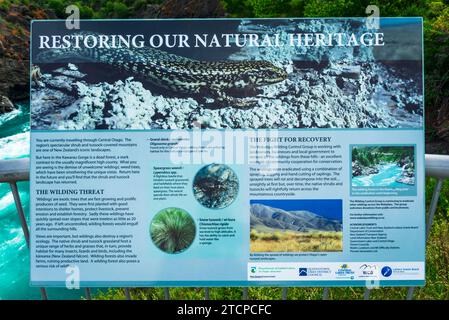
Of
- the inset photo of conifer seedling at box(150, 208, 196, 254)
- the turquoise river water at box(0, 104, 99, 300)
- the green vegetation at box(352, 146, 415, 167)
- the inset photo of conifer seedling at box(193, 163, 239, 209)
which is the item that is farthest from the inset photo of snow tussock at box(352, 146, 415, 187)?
the turquoise river water at box(0, 104, 99, 300)

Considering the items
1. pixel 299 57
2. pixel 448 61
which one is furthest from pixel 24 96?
pixel 299 57

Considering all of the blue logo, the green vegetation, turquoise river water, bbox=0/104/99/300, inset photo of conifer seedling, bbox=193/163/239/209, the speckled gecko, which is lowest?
turquoise river water, bbox=0/104/99/300

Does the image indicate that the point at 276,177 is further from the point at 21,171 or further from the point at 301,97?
the point at 21,171

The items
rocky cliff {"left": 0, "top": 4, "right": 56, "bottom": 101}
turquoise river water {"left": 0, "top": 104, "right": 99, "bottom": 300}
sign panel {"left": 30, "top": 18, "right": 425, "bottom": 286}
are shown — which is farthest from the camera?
rocky cliff {"left": 0, "top": 4, "right": 56, "bottom": 101}

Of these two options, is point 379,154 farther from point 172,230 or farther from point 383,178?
point 172,230

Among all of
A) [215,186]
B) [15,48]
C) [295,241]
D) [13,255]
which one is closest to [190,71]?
[215,186]

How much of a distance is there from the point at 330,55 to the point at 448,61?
344 inches

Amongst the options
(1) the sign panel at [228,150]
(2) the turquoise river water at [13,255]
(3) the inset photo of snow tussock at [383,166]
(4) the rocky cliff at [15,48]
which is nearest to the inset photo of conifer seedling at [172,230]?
(1) the sign panel at [228,150]

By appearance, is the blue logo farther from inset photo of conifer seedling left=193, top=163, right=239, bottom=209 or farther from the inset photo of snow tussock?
inset photo of conifer seedling left=193, top=163, right=239, bottom=209

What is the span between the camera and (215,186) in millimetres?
1666

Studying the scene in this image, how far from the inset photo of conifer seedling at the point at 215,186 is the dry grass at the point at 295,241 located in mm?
148

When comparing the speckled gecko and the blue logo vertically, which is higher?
the speckled gecko

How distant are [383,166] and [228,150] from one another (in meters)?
0.53

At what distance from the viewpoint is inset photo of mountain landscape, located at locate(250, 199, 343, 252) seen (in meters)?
1.66
